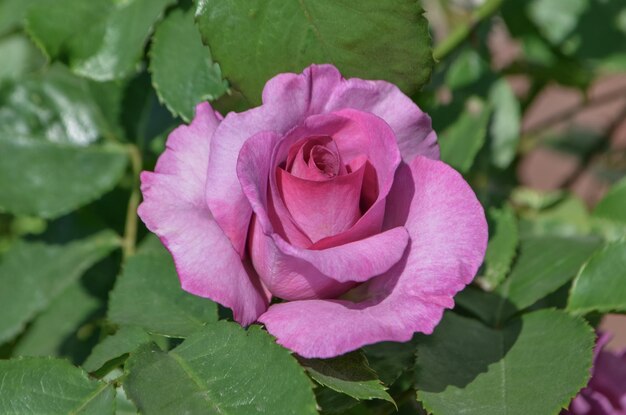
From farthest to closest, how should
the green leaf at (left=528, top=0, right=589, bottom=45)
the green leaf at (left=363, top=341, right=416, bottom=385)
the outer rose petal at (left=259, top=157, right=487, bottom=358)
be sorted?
the green leaf at (left=528, top=0, right=589, bottom=45) < the green leaf at (left=363, top=341, right=416, bottom=385) < the outer rose petal at (left=259, top=157, right=487, bottom=358)

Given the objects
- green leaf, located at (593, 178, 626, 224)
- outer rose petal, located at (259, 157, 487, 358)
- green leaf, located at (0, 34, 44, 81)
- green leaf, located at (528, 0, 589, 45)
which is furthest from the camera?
green leaf, located at (0, 34, 44, 81)

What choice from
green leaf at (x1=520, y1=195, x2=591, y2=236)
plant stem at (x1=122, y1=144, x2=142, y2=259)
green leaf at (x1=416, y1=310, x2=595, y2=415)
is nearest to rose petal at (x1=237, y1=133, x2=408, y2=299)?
green leaf at (x1=416, y1=310, x2=595, y2=415)

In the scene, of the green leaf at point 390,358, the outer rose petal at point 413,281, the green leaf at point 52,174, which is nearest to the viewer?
the outer rose petal at point 413,281

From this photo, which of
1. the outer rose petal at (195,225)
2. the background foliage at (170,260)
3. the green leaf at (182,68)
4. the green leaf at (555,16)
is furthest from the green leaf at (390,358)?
the green leaf at (555,16)

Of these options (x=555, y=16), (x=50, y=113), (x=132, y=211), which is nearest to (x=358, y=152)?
(x=132, y=211)

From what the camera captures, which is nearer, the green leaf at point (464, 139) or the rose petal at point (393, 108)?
the rose petal at point (393, 108)

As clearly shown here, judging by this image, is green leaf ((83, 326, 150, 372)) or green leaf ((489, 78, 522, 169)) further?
green leaf ((489, 78, 522, 169))

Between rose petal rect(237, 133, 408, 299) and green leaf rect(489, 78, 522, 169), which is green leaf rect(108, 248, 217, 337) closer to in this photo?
rose petal rect(237, 133, 408, 299)

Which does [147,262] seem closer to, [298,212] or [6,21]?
[298,212]

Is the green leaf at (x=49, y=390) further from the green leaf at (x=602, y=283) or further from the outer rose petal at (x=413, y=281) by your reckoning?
the green leaf at (x=602, y=283)
